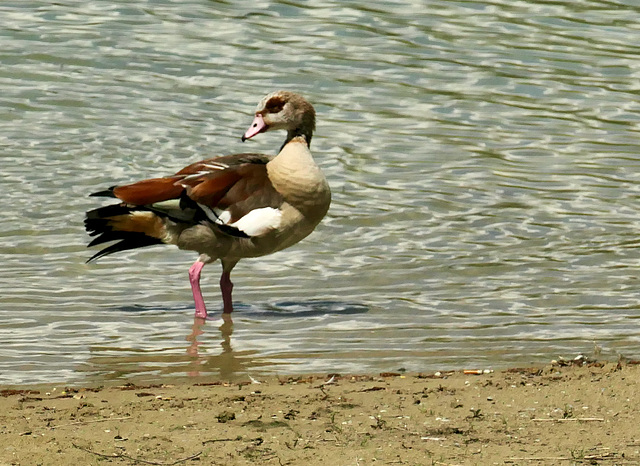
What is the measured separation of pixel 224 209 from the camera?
8.93 meters

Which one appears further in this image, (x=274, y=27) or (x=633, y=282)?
(x=274, y=27)

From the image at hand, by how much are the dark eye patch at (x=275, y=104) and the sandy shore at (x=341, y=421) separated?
9.33 feet

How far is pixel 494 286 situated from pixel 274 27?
893 centimetres

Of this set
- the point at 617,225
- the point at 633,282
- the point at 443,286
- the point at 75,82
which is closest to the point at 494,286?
the point at 443,286

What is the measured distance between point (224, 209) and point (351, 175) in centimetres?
381

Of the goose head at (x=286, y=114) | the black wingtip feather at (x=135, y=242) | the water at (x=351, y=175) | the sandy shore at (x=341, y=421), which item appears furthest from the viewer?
the goose head at (x=286, y=114)

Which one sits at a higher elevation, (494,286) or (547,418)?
(547,418)

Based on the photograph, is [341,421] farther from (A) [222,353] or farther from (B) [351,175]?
(B) [351,175]

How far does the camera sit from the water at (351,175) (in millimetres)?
8203

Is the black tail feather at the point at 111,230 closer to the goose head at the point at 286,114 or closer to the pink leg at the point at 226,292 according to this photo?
the pink leg at the point at 226,292

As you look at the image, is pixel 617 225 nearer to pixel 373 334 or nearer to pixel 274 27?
pixel 373 334

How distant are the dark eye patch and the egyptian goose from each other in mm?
337

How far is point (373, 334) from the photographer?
8328 mm

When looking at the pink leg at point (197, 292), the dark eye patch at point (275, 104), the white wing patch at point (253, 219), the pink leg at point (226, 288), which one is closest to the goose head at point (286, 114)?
the dark eye patch at point (275, 104)
